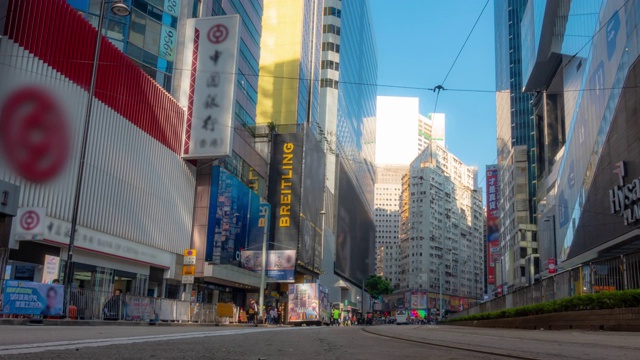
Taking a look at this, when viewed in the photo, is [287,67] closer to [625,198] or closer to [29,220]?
[625,198]

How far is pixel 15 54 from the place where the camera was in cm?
2169

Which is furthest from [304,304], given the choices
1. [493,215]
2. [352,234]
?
[493,215]

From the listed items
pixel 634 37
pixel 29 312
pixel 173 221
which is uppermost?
pixel 634 37

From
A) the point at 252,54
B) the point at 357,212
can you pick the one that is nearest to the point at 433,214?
the point at 357,212

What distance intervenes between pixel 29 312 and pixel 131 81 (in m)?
15.7

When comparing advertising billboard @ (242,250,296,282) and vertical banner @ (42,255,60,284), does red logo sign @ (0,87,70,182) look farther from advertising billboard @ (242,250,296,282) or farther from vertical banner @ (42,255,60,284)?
advertising billboard @ (242,250,296,282)

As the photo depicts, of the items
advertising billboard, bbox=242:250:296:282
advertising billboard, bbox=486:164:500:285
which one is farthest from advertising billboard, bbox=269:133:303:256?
advertising billboard, bbox=486:164:500:285

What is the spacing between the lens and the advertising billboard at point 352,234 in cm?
9194

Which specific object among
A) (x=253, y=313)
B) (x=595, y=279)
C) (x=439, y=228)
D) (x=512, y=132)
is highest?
(x=512, y=132)

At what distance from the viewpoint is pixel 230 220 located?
3981 cm

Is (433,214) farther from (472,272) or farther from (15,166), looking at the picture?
(15,166)

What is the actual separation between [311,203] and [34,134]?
131 ft

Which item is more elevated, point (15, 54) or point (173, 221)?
point (15, 54)

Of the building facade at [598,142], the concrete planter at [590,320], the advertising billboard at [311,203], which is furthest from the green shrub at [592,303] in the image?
the advertising billboard at [311,203]
